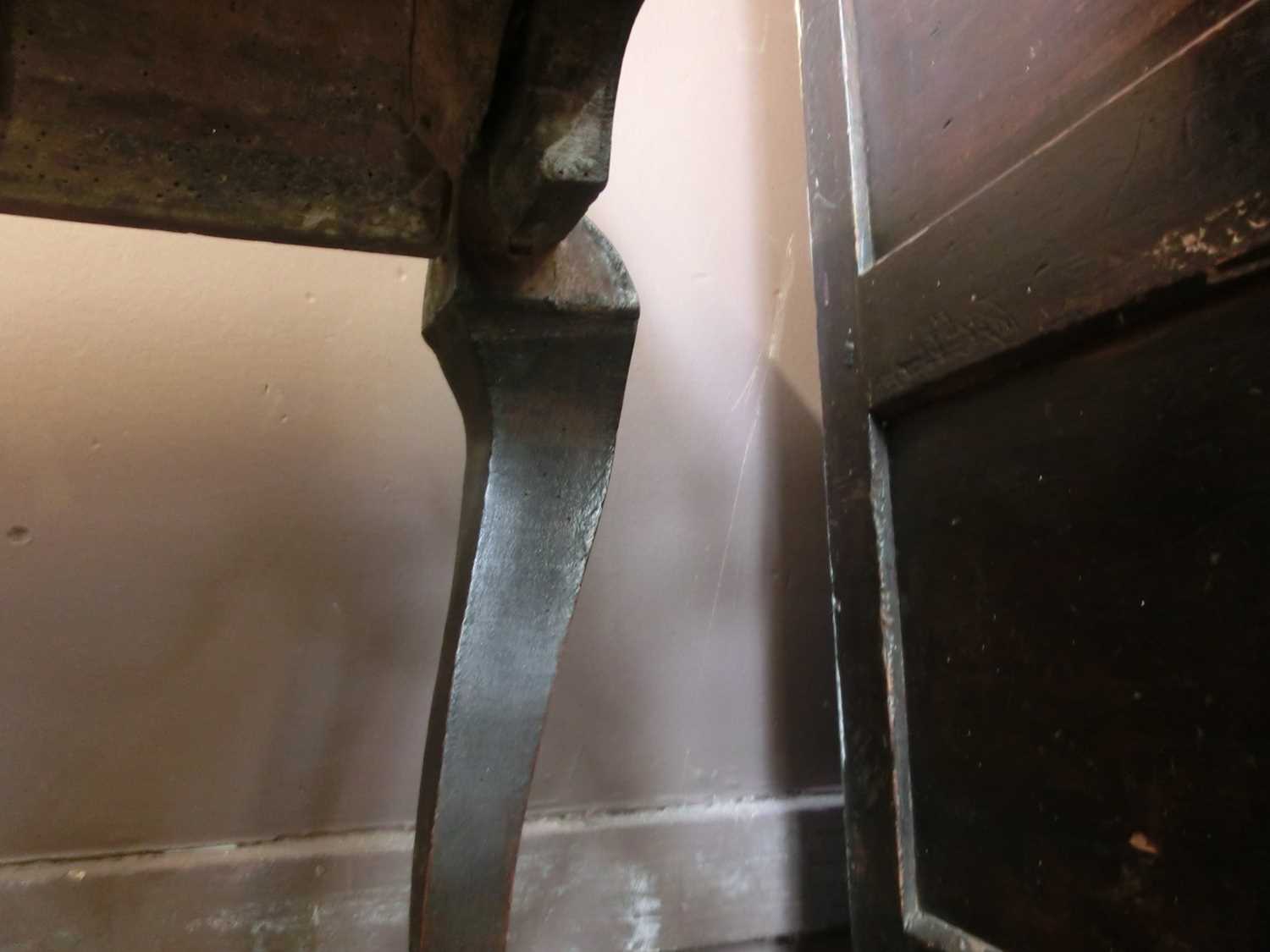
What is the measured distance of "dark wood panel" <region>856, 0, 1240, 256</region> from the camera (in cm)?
49

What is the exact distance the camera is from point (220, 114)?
36 centimetres

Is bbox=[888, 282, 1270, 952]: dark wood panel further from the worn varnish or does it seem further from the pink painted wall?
the pink painted wall

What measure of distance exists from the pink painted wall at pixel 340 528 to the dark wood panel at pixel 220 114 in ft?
1.08

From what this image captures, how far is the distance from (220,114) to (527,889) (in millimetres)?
594

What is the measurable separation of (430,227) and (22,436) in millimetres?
412

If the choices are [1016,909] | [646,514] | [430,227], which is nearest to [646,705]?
[646,514]

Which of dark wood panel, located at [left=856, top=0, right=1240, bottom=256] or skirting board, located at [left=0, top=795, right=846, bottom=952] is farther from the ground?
dark wood panel, located at [left=856, top=0, right=1240, bottom=256]

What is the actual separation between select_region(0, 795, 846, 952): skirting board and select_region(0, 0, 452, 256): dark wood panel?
1.54 feet

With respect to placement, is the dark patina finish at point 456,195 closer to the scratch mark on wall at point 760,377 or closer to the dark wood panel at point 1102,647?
the dark wood panel at point 1102,647

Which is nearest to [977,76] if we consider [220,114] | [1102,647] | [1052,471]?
[1052,471]

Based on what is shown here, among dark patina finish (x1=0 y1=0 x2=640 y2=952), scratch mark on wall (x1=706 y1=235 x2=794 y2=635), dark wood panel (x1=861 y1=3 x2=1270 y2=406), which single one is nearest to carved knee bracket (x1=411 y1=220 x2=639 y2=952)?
dark patina finish (x1=0 y1=0 x2=640 y2=952)

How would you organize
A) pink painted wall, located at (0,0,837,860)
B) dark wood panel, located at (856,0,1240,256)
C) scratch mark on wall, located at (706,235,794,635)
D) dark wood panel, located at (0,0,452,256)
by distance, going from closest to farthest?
dark wood panel, located at (0,0,452,256) → dark wood panel, located at (856,0,1240,256) → pink painted wall, located at (0,0,837,860) → scratch mark on wall, located at (706,235,794,635)

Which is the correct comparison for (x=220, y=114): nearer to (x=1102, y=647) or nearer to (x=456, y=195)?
(x=456, y=195)

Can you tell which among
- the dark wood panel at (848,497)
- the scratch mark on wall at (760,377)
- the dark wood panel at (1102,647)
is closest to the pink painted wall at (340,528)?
the scratch mark on wall at (760,377)
